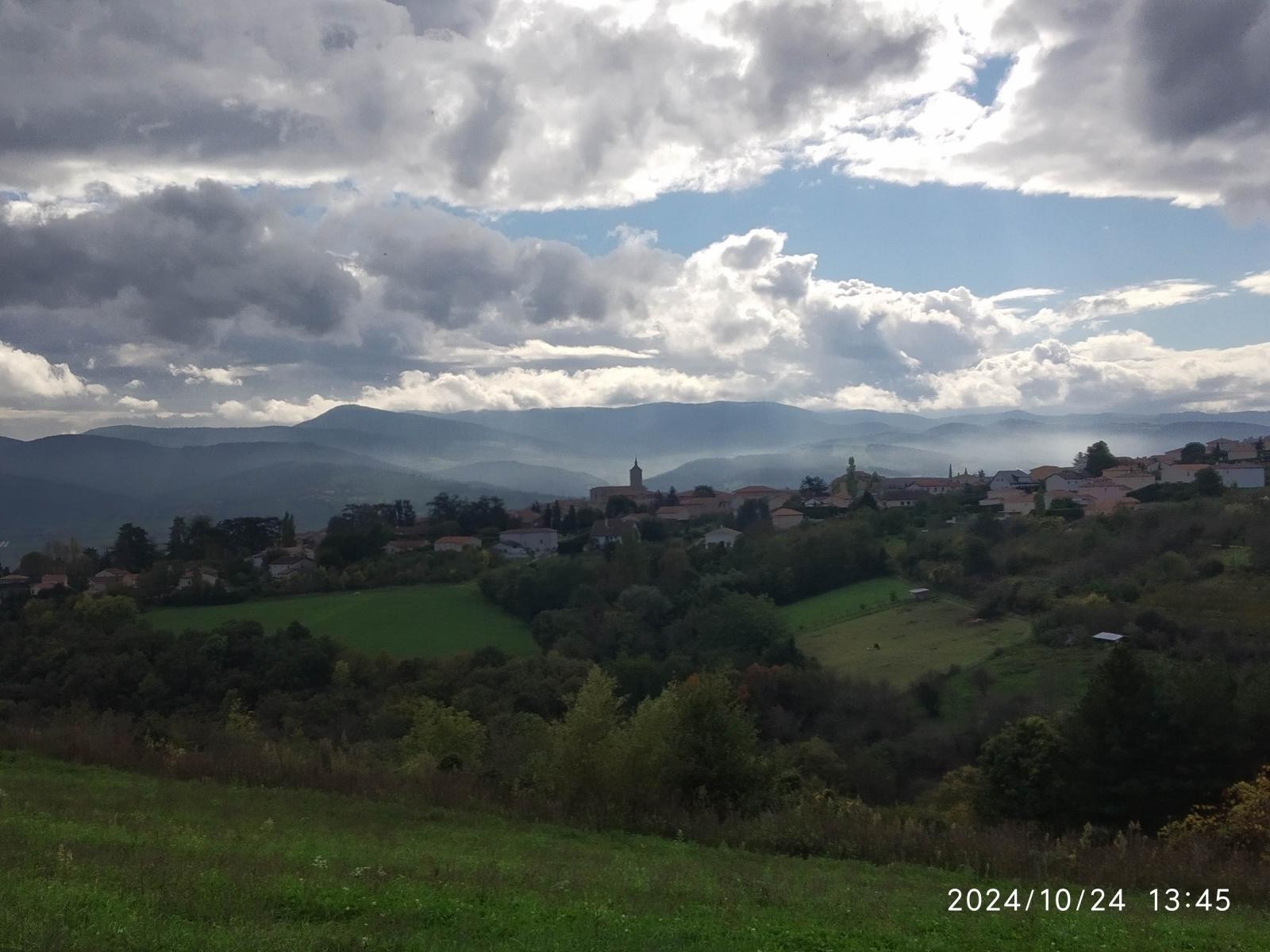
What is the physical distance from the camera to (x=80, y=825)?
355 inches

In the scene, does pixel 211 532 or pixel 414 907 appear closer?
pixel 414 907

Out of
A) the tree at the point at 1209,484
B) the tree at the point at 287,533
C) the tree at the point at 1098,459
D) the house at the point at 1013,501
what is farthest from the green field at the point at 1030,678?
the tree at the point at 1098,459

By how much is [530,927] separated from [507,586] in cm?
3810

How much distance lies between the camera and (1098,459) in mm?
72812

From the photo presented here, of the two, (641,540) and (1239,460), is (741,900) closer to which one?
(641,540)

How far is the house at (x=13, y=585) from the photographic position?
4419 centimetres

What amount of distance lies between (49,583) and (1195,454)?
70262mm

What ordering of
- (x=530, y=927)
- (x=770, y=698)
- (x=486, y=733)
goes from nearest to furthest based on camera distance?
1. (x=530, y=927)
2. (x=486, y=733)
3. (x=770, y=698)

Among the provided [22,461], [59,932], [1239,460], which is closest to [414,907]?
[59,932]

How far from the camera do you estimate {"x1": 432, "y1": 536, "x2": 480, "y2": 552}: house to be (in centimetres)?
5500

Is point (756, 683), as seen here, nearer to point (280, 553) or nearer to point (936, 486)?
point (280, 553)

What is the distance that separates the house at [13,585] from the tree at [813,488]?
5010 centimetres

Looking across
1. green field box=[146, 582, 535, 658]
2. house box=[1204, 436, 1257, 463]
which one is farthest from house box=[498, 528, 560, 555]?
house box=[1204, 436, 1257, 463]

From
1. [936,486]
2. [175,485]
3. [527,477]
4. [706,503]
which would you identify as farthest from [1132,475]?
[175,485]
